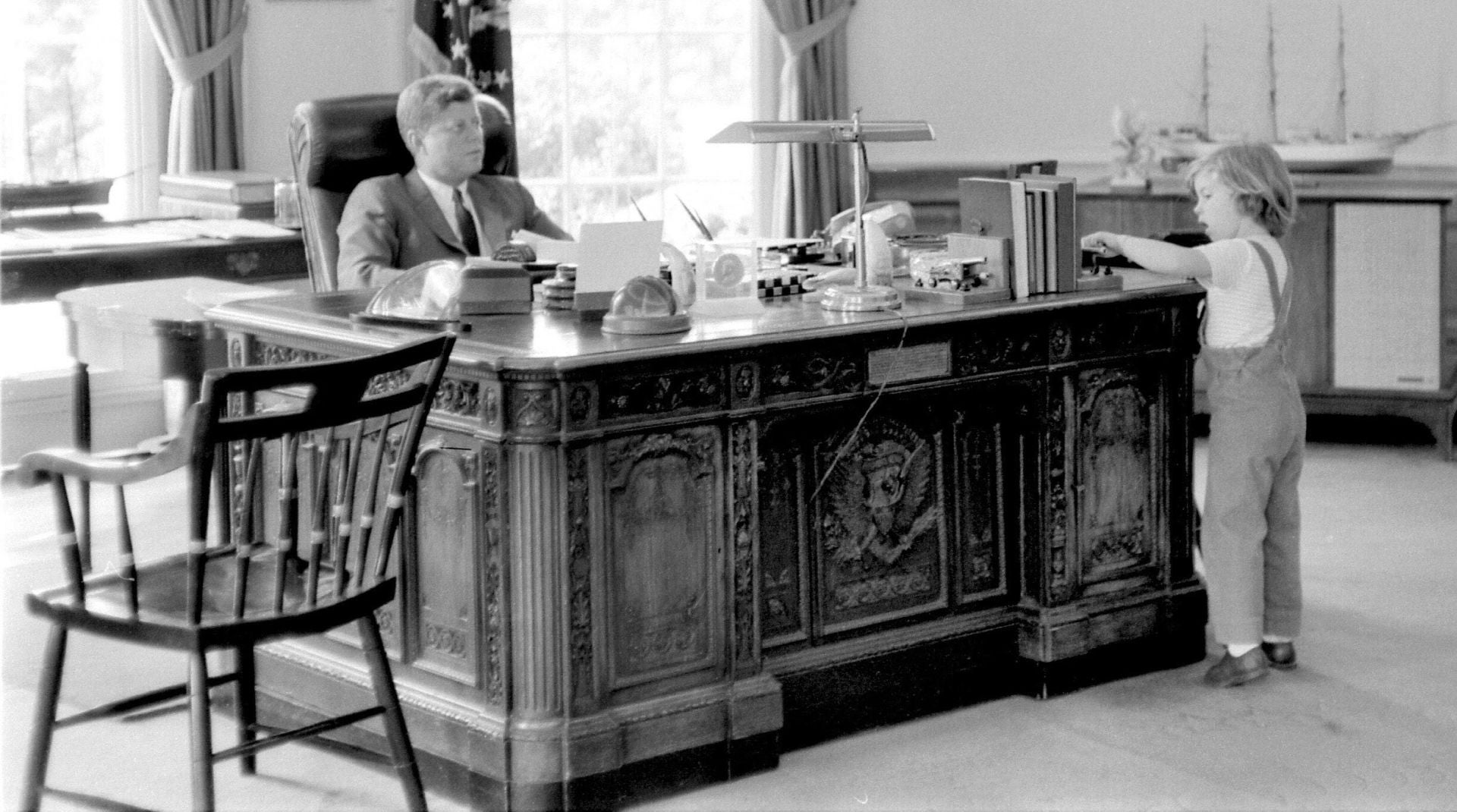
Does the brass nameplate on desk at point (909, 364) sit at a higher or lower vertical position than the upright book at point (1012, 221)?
lower

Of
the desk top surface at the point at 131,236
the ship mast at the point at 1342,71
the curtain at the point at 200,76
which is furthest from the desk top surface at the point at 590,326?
the ship mast at the point at 1342,71

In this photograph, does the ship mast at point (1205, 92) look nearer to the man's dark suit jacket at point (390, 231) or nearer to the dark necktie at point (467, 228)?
the dark necktie at point (467, 228)

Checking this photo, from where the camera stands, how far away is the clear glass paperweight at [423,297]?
3.45 meters

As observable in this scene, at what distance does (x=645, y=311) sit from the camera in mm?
3264

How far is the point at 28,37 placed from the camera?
6188mm

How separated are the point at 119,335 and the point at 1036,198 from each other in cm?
226

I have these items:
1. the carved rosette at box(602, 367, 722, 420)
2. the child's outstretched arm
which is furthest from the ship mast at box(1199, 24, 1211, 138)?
the carved rosette at box(602, 367, 722, 420)

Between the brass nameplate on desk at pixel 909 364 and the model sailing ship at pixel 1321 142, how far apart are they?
3095 mm

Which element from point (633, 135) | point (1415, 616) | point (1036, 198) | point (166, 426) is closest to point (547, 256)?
point (1036, 198)

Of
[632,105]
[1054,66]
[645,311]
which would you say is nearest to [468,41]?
[632,105]

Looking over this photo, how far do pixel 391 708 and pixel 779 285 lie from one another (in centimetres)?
131

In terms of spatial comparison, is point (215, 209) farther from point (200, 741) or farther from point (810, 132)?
point (200, 741)

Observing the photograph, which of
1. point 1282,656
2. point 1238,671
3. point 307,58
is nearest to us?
point 1238,671

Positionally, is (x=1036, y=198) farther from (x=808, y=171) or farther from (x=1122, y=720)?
(x=808, y=171)
